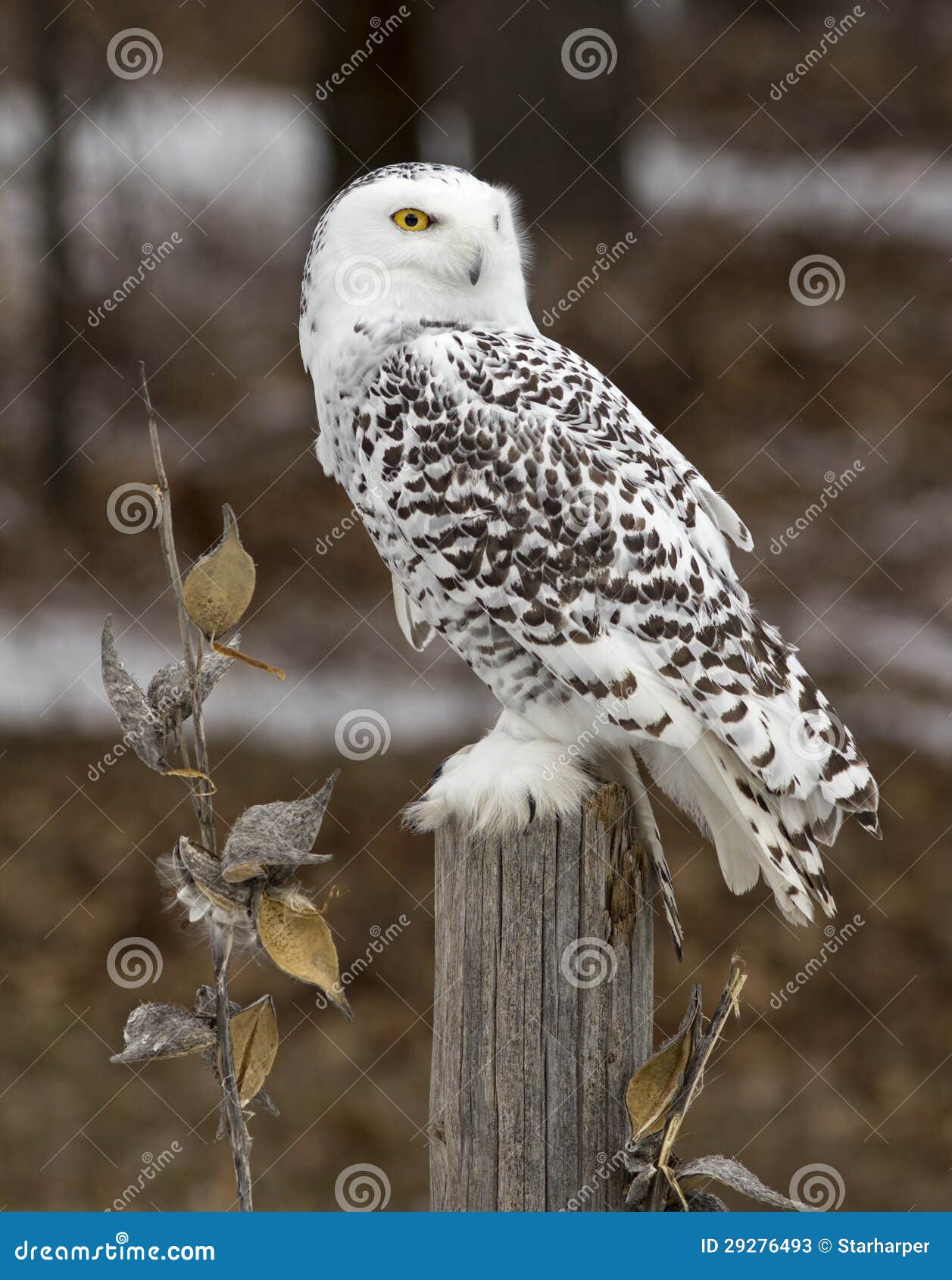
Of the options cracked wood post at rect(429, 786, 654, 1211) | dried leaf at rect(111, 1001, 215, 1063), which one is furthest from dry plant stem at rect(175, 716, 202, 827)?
cracked wood post at rect(429, 786, 654, 1211)

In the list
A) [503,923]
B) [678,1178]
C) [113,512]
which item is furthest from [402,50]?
[678,1178]

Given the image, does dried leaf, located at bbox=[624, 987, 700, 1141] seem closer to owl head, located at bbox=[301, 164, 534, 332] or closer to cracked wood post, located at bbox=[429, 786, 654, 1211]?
cracked wood post, located at bbox=[429, 786, 654, 1211]

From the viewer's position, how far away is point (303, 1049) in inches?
159

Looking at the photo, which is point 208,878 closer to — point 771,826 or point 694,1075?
point 694,1075

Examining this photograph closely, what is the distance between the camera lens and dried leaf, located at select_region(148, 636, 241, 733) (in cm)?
132

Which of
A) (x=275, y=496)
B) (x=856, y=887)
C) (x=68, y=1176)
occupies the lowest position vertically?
(x=68, y=1176)

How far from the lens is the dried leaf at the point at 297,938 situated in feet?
4.47

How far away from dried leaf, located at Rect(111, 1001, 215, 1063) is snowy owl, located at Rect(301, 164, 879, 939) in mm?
667

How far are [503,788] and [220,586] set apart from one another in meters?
0.78

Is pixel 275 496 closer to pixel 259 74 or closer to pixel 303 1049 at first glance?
pixel 259 74

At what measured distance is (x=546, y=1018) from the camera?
5.99 ft

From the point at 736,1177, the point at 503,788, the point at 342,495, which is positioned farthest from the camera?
the point at 342,495

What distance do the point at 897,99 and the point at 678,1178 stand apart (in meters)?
5.25

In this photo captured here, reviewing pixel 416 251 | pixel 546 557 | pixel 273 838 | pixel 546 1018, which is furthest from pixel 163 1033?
pixel 416 251
